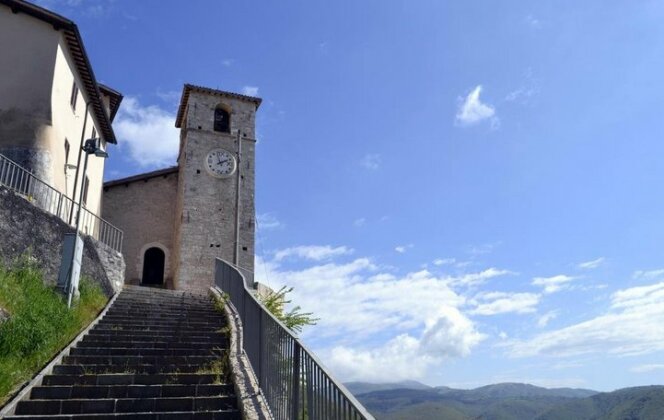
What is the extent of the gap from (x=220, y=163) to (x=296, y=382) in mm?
18941

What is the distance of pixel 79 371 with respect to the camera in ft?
24.3

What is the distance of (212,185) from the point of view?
22.7m

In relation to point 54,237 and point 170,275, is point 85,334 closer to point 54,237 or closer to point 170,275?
point 54,237

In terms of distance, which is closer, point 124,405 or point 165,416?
point 165,416

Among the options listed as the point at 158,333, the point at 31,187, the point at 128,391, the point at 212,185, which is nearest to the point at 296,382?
the point at 128,391

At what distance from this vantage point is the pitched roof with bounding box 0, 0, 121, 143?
Answer: 15062 millimetres

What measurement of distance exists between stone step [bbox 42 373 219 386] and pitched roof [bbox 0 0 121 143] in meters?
11.9

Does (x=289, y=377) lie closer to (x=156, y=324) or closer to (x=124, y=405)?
(x=124, y=405)

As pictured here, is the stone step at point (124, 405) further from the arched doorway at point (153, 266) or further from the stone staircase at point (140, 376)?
the arched doorway at point (153, 266)

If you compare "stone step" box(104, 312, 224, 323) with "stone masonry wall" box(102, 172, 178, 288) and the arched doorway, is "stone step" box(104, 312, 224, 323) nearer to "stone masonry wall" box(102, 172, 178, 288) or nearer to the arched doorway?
"stone masonry wall" box(102, 172, 178, 288)

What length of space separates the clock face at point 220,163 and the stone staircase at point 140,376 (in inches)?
495

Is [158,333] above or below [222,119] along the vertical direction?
below

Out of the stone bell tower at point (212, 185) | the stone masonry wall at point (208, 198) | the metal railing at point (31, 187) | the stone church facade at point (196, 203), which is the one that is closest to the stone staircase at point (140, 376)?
the metal railing at point (31, 187)

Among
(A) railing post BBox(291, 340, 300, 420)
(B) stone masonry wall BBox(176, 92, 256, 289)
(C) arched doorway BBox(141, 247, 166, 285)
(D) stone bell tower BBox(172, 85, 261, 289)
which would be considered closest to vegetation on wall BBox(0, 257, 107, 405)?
(A) railing post BBox(291, 340, 300, 420)
